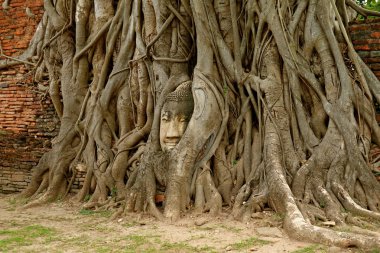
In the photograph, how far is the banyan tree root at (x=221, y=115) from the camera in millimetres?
4082

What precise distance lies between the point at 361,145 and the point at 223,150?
56.8 inches

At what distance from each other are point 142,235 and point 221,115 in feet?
5.63

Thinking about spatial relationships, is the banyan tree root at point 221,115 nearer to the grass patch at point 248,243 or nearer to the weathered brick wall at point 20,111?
the grass patch at point 248,243

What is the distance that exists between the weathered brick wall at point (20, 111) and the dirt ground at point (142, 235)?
6.28ft

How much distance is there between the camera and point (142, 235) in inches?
141

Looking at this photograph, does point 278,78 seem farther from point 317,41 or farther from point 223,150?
point 223,150

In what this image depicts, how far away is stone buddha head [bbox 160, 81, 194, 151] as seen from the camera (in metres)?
4.65

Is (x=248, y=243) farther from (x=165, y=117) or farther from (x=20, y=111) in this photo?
(x=20, y=111)

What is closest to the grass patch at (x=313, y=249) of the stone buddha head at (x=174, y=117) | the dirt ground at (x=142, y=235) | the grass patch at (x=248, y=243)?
the dirt ground at (x=142, y=235)

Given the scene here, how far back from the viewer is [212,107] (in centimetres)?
461

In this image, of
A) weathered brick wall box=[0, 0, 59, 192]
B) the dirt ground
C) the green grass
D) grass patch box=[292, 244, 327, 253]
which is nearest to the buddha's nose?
the dirt ground

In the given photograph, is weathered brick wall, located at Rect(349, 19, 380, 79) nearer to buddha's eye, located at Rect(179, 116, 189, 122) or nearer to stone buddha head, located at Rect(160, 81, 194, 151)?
stone buddha head, located at Rect(160, 81, 194, 151)

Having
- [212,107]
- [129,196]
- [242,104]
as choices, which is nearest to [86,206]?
[129,196]

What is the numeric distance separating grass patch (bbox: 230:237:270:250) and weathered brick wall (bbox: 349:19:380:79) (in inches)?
114
